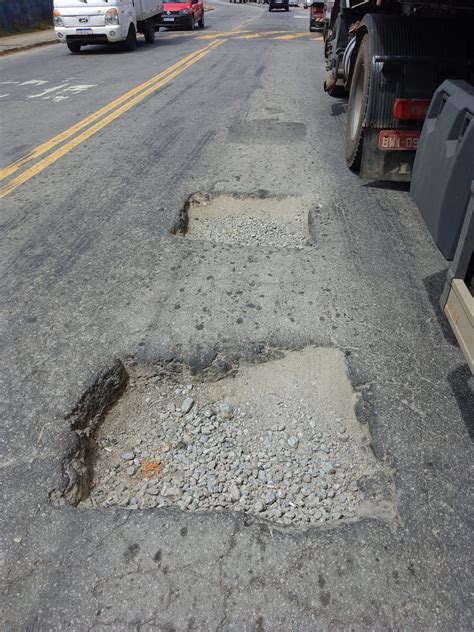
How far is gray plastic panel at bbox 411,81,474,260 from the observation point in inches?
97.3

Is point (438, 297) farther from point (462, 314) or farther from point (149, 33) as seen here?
point (149, 33)

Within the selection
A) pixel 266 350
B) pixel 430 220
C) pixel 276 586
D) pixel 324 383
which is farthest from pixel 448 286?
pixel 276 586

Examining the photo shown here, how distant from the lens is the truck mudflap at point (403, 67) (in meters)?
4.12

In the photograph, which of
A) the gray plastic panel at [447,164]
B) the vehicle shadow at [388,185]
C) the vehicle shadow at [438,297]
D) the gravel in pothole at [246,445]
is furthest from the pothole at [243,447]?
the vehicle shadow at [388,185]

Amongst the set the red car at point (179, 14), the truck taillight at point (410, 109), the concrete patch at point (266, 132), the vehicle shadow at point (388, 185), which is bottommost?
the vehicle shadow at point (388, 185)

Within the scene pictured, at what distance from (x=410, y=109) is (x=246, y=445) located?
11.1 ft

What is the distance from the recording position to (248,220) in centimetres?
457

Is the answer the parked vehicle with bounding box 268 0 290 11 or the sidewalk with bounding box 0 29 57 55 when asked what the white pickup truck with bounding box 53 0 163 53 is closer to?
the sidewalk with bounding box 0 29 57 55

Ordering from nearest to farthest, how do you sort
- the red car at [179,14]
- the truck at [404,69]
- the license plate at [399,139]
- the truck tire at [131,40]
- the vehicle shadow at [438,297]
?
the vehicle shadow at [438,297]
the truck at [404,69]
the license plate at [399,139]
the truck tire at [131,40]
the red car at [179,14]

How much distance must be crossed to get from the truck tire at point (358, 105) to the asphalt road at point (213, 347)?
0.23 m

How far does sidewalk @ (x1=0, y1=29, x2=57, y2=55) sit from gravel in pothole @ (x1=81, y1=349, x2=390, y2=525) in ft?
58.4

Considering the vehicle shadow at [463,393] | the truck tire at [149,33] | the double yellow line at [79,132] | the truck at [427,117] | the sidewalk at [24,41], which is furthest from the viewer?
the truck tire at [149,33]

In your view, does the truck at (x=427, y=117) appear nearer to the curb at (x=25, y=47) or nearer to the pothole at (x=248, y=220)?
the pothole at (x=248, y=220)

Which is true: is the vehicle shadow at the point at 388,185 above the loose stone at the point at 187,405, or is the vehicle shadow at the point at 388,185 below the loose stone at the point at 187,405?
above
